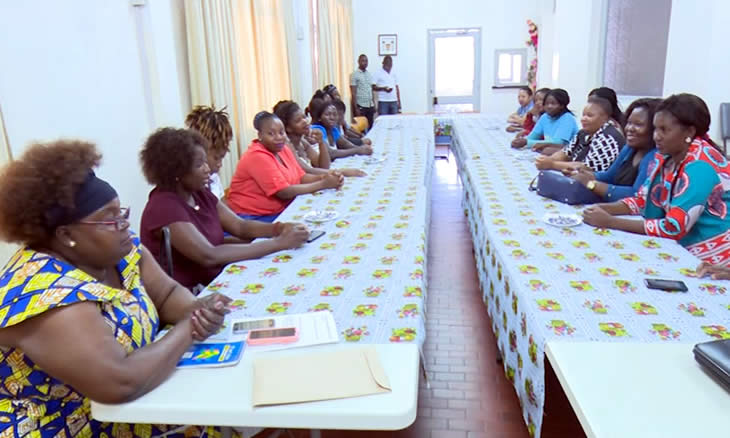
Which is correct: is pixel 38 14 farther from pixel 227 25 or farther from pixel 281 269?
pixel 227 25

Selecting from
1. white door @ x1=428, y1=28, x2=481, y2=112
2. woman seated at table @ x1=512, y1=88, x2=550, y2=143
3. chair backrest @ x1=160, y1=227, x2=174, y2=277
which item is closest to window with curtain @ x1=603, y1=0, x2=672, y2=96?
woman seated at table @ x1=512, y1=88, x2=550, y2=143

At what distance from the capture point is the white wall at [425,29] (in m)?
9.82

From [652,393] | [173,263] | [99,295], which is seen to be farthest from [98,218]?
[652,393]

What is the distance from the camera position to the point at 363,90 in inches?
366

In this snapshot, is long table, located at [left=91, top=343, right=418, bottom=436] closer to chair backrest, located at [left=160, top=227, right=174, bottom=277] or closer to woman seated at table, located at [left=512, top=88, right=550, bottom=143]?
chair backrest, located at [left=160, top=227, right=174, bottom=277]

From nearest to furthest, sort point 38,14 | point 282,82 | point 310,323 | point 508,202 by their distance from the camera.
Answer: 1. point 310,323
2. point 38,14
3. point 508,202
4. point 282,82

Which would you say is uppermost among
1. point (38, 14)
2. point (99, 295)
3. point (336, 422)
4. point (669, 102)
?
point (38, 14)

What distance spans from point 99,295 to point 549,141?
144 inches

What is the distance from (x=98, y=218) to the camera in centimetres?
114

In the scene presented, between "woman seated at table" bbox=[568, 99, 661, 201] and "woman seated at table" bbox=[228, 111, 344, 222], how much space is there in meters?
1.29

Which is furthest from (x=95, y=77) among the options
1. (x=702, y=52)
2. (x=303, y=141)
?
(x=702, y=52)

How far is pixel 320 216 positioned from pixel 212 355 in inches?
47.1

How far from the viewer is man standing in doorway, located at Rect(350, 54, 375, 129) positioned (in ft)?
30.4

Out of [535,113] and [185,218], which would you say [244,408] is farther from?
[535,113]
